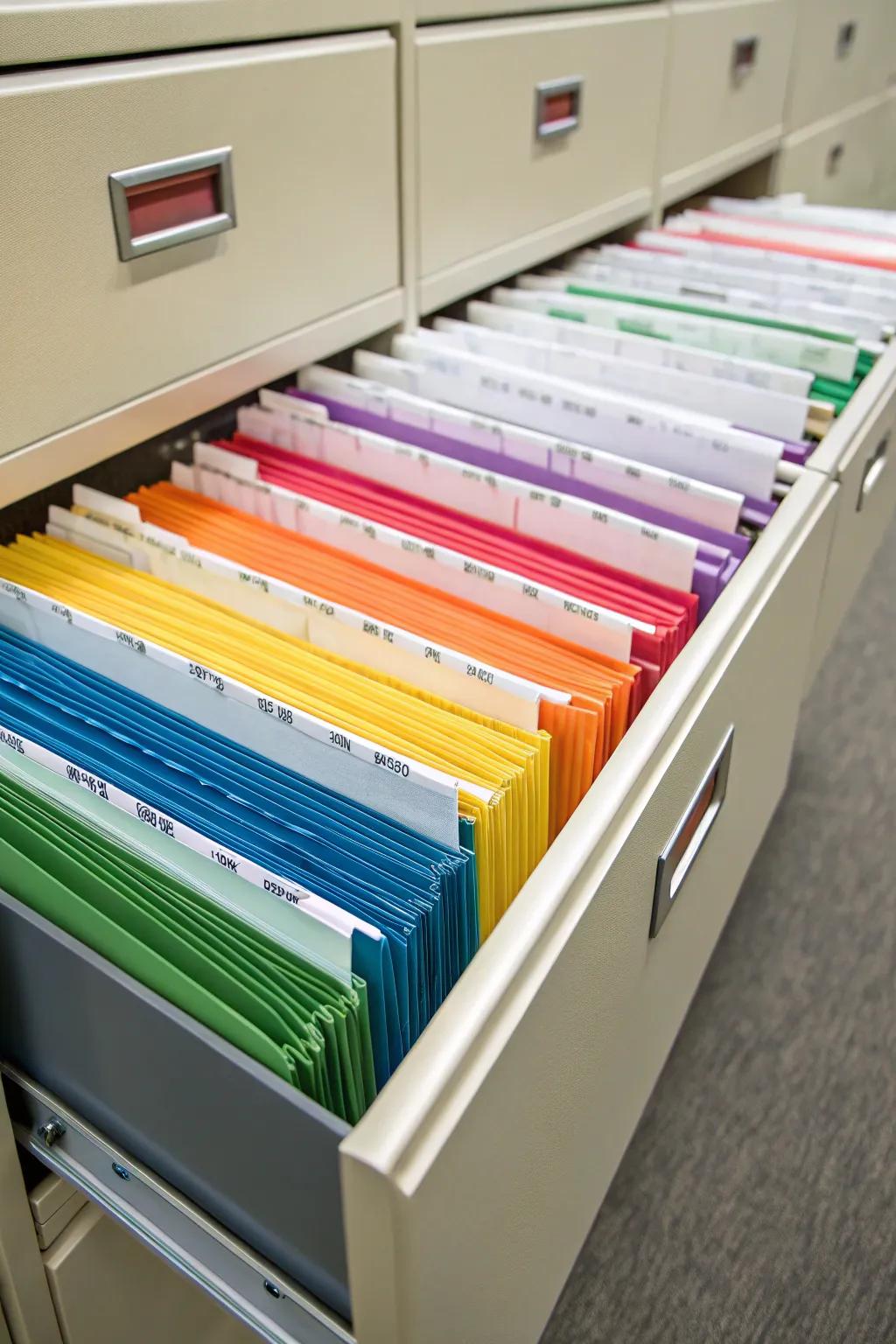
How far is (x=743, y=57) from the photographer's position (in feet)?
4.23

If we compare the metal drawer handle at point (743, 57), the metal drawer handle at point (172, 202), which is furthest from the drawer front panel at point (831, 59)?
the metal drawer handle at point (172, 202)

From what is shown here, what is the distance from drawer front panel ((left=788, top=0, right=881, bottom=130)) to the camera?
1448mm

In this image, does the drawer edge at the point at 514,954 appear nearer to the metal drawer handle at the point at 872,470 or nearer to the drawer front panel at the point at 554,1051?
the drawer front panel at the point at 554,1051

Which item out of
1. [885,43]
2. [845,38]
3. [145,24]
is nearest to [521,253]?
[145,24]

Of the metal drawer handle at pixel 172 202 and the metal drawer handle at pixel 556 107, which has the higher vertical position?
the metal drawer handle at pixel 556 107

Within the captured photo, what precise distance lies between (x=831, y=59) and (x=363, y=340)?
113cm

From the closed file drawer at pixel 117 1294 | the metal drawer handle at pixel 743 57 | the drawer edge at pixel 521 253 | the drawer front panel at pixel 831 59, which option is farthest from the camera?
the drawer front panel at pixel 831 59

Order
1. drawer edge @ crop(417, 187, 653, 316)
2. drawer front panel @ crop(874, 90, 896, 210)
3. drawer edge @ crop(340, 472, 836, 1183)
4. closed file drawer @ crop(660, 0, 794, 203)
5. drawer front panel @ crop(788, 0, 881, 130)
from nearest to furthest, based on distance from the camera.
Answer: drawer edge @ crop(340, 472, 836, 1183), drawer edge @ crop(417, 187, 653, 316), closed file drawer @ crop(660, 0, 794, 203), drawer front panel @ crop(788, 0, 881, 130), drawer front panel @ crop(874, 90, 896, 210)

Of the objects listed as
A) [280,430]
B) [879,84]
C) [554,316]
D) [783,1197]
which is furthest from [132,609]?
[879,84]

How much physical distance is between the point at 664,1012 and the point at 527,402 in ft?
1.46

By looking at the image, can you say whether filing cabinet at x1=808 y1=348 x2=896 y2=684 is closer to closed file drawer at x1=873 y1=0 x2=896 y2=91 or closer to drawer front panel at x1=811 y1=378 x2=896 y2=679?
drawer front panel at x1=811 y1=378 x2=896 y2=679

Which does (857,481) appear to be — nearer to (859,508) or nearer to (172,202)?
(859,508)

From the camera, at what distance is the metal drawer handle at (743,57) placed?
4.12ft

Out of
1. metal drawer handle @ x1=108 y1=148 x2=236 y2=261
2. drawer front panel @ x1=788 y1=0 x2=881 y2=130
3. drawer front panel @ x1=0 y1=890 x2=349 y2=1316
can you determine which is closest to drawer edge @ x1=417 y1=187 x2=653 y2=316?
metal drawer handle @ x1=108 y1=148 x2=236 y2=261
